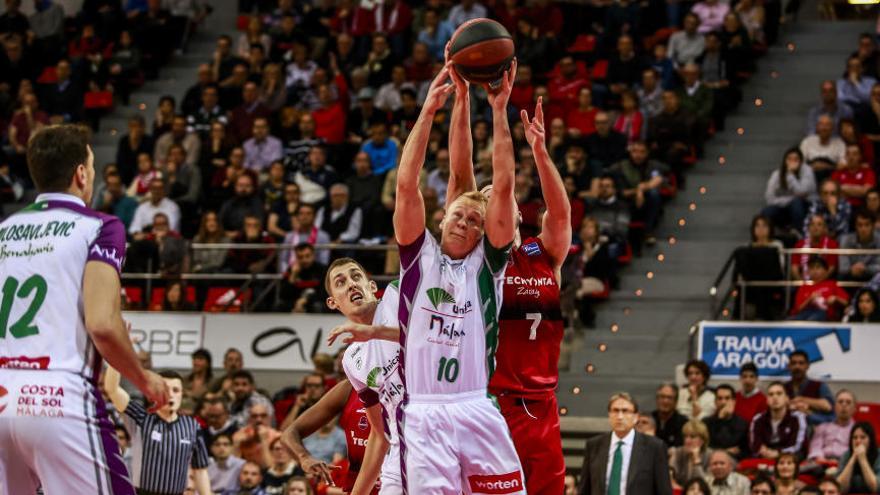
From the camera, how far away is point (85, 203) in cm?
663

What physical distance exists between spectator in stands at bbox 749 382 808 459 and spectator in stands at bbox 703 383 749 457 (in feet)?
0.36

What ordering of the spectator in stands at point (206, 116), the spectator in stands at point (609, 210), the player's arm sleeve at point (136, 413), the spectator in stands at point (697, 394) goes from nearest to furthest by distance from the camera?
the player's arm sleeve at point (136, 413)
the spectator in stands at point (697, 394)
the spectator in stands at point (609, 210)
the spectator in stands at point (206, 116)

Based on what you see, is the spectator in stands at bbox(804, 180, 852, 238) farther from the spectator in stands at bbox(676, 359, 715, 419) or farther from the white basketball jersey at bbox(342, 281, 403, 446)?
the white basketball jersey at bbox(342, 281, 403, 446)

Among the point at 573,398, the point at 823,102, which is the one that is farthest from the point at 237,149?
the point at 823,102

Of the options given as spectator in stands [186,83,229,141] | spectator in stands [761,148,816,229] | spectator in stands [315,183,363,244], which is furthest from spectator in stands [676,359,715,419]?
spectator in stands [186,83,229,141]

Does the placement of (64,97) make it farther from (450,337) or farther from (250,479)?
(450,337)

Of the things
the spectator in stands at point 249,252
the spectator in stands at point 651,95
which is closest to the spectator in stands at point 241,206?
the spectator in stands at point 249,252

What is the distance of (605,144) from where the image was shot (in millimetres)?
19078

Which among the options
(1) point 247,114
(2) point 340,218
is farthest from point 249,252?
(1) point 247,114

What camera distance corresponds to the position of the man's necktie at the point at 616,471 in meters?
12.2

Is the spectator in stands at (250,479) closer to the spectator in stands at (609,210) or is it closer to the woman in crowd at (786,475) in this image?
the woman in crowd at (786,475)

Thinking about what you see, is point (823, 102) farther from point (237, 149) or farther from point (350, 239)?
point (237, 149)

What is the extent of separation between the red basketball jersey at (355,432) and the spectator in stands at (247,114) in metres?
12.8

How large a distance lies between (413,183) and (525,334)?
1571 millimetres
